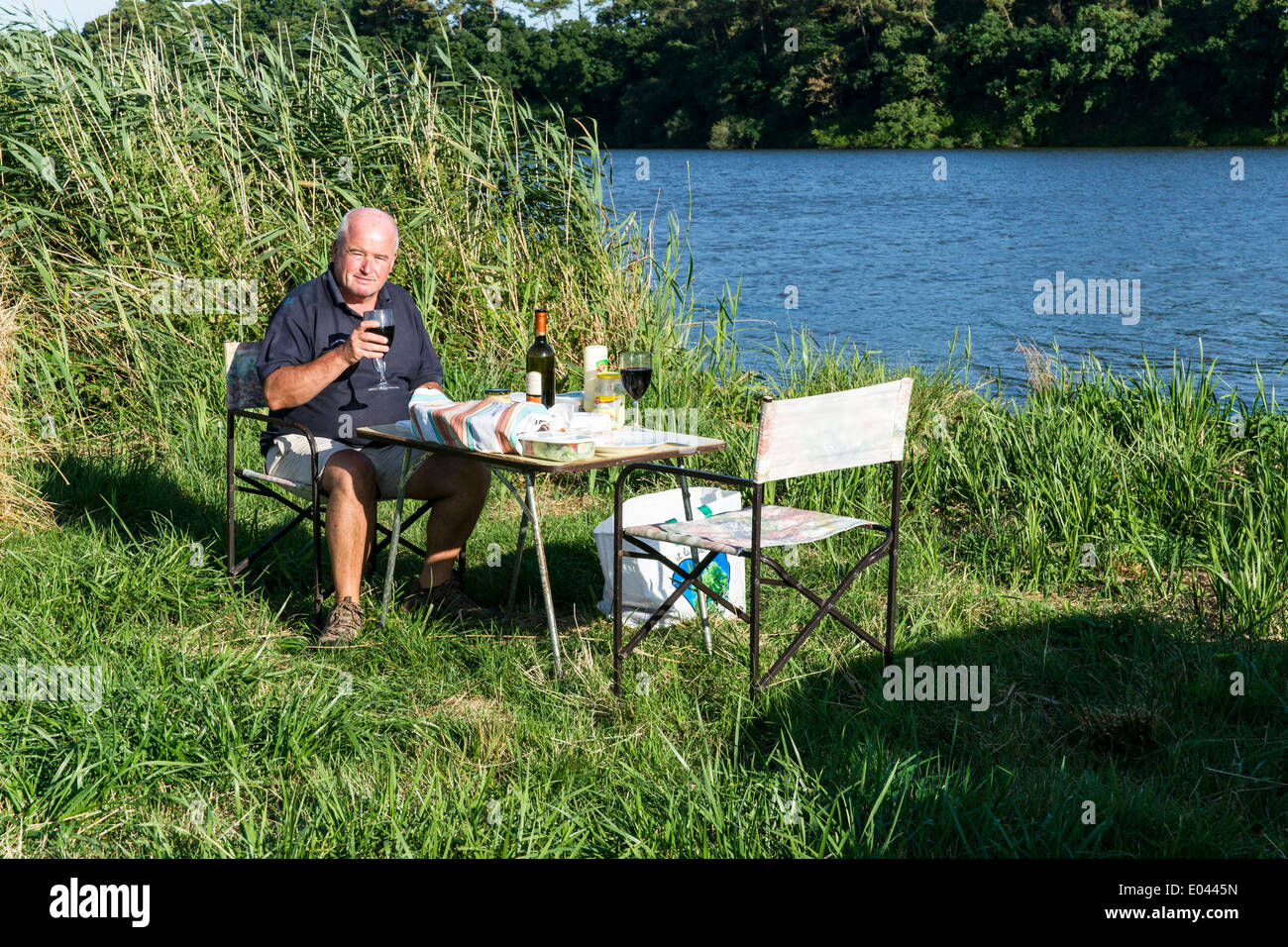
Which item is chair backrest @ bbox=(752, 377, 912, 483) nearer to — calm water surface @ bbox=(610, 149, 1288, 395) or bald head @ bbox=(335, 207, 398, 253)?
bald head @ bbox=(335, 207, 398, 253)

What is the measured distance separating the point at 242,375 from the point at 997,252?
62.9 ft

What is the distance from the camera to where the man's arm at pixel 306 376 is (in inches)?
149

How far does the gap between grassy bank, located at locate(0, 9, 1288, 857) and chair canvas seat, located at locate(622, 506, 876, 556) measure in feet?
1.35

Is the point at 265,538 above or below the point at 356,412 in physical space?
below

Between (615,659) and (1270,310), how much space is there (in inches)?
583

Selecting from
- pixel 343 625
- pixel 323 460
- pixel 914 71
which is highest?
pixel 914 71

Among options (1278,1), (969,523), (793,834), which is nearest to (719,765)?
(793,834)

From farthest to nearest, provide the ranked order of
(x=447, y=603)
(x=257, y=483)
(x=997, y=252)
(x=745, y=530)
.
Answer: (x=997, y=252) → (x=257, y=483) → (x=447, y=603) → (x=745, y=530)

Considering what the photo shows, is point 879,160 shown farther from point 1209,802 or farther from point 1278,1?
point 1209,802

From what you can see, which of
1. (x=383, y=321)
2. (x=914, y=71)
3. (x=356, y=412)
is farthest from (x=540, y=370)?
(x=914, y=71)

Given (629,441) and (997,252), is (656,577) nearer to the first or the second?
(629,441)

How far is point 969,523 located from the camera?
496 cm

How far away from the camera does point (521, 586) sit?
4.43 metres

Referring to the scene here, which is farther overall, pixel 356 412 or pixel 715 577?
pixel 356 412
